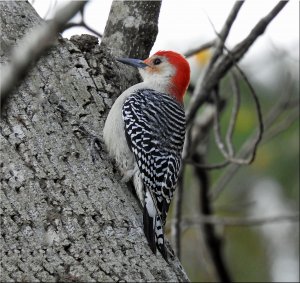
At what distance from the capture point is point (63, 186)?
152 inches

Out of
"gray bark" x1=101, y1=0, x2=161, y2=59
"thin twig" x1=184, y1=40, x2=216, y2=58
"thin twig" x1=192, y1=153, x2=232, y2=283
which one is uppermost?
"gray bark" x1=101, y1=0, x2=161, y2=59

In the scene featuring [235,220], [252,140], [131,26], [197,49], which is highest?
[131,26]

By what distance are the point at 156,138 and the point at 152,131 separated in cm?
7

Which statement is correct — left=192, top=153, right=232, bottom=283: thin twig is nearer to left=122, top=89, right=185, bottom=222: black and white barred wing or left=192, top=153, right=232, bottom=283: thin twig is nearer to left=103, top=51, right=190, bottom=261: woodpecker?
left=103, top=51, right=190, bottom=261: woodpecker

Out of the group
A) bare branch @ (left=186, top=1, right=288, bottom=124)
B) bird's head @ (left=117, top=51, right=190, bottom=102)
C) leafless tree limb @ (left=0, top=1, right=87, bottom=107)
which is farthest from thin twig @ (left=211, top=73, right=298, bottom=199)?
leafless tree limb @ (left=0, top=1, right=87, bottom=107)

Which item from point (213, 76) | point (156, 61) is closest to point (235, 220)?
point (213, 76)

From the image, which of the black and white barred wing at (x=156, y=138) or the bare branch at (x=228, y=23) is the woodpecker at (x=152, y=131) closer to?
the black and white barred wing at (x=156, y=138)

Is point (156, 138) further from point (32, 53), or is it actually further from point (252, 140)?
point (32, 53)

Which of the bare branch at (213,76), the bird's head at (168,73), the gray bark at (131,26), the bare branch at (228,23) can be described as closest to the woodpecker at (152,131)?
the bird's head at (168,73)

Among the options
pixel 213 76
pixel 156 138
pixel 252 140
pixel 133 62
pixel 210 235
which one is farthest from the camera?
pixel 252 140

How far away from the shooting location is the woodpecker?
15.2 feet

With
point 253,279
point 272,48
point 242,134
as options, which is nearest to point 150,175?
point 272,48

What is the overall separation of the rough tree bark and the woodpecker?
0.16 m

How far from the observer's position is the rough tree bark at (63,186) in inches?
138
